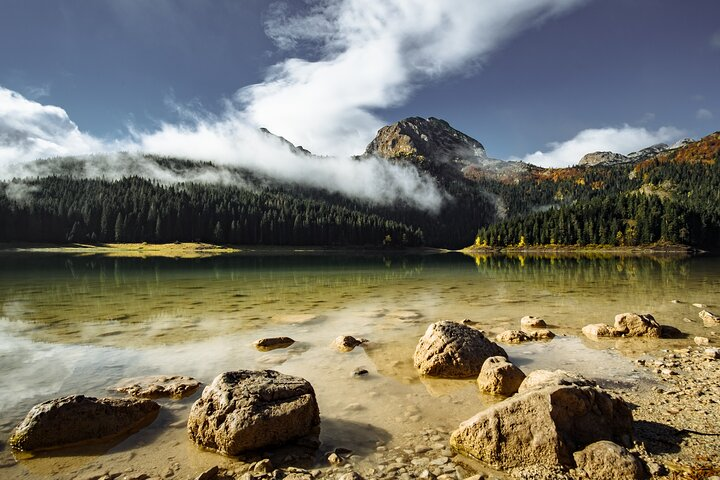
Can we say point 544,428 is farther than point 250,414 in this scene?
No

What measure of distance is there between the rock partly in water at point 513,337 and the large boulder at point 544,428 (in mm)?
9081

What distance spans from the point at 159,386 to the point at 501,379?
10481mm

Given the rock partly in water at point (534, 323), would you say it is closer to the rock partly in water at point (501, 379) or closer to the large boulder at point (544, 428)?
the rock partly in water at point (501, 379)

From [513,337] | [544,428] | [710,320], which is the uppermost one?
[544,428]

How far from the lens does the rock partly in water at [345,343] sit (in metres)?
17.0

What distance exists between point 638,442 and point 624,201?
209264 mm

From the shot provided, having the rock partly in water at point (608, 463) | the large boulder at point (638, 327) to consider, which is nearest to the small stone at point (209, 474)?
the rock partly in water at point (608, 463)

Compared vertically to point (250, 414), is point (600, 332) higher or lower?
lower

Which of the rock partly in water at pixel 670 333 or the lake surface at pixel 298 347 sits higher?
the rock partly in water at pixel 670 333

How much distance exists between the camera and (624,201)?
7131 inches

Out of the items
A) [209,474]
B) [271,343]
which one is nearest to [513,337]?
[271,343]

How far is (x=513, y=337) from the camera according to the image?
709 inches

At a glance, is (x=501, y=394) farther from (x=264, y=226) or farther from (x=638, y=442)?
(x=264, y=226)

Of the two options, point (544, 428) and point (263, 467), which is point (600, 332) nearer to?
point (544, 428)
